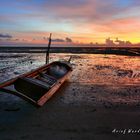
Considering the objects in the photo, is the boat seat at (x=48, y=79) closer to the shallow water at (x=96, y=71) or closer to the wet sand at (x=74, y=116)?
the wet sand at (x=74, y=116)

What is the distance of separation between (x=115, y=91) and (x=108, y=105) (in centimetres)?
290

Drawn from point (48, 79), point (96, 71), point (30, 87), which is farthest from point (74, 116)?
point (96, 71)

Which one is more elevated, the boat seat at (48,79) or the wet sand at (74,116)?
the boat seat at (48,79)

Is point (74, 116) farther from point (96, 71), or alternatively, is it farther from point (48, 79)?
point (96, 71)

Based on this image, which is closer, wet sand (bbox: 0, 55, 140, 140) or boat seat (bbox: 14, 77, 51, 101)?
wet sand (bbox: 0, 55, 140, 140)

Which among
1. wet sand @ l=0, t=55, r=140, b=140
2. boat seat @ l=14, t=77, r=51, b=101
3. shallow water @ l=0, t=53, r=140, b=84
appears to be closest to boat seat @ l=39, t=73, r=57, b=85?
wet sand @ l=0, t=55, r=140, b=140

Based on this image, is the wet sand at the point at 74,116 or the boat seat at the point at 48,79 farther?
the boat seat at the point at 48,79

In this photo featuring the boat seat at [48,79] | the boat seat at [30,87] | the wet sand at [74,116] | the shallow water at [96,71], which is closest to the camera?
the wet sand at [74,116]

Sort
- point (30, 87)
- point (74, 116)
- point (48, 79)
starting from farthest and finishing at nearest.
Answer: point (48, 79), point (30, 87), point (74, 116)

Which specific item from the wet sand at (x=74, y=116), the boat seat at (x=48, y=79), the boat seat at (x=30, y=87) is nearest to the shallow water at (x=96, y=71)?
the boat seat at (x=48, y=79)

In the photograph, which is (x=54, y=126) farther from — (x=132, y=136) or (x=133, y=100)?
(x=133, y=100)

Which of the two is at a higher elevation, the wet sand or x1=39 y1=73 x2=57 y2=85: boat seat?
x1=39 y1=73 x2=57 y2=85: boat seat

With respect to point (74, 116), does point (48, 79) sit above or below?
above

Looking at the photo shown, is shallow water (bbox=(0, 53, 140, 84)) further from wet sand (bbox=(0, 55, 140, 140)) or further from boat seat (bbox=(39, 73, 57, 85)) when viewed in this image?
wet sand (bbox=(0, 55, 140, 140))
